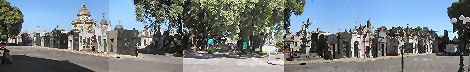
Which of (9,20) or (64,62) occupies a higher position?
(9,20)

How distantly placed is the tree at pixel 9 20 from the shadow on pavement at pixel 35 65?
0.43m

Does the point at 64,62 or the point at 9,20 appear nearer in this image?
the point at 9,20

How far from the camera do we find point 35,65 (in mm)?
4762

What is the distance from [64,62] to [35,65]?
638mm

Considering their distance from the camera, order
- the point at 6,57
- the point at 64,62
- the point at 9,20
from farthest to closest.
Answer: the point at 64,62 < the point at 9,20 < the point at 6,57

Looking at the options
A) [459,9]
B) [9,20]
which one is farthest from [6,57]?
[459,9]

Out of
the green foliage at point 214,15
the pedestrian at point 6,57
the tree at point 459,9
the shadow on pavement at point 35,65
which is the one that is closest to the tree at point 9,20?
the pedestrian at point 6,57

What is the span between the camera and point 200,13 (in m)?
23.0

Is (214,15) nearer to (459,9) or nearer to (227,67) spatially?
(227,67)

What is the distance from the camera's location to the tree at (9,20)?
15.6 ft

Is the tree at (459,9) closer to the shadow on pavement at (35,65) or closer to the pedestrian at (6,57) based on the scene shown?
the shadow on pavement at (35,65)

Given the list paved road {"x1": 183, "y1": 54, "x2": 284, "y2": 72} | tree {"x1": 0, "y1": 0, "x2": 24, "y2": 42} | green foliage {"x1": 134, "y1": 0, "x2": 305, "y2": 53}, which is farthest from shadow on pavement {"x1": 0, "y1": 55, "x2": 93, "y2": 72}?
green foliage {"x1": 134, "y1": 0, "x2": 305, "y2": 53}

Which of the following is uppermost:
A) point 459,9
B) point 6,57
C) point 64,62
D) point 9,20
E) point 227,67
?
point 459,9

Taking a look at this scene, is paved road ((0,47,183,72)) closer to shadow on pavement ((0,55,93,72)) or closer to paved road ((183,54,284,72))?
shadow on pavement ((0,55,93,72))
